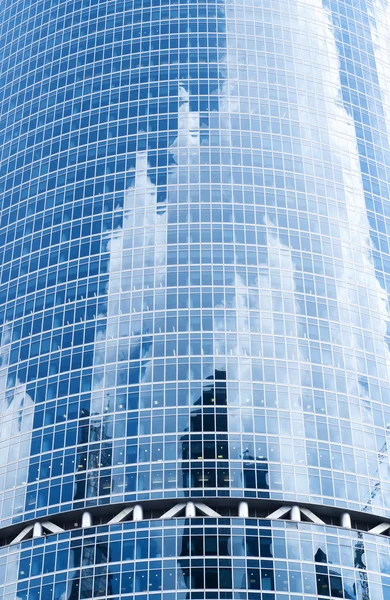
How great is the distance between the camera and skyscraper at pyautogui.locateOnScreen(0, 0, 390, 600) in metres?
118

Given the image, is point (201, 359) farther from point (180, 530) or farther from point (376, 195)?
point (376, 195)

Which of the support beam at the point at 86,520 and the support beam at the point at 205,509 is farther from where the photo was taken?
the support beam at the point at 86,520

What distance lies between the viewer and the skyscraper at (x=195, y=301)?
385ft

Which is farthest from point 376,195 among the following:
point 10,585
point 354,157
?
point 10,585

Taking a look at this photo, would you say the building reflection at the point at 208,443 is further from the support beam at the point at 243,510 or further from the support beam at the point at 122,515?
the support beam at the point at 122,515

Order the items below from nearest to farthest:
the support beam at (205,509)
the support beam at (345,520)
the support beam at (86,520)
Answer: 1. the support beam at (205,509)
2. the support beam at (86,520)
3. the support beam at (345,520)

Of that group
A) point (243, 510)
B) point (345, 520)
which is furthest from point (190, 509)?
point (345, 520)

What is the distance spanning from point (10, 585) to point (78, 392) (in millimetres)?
20209

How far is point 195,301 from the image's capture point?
427ft

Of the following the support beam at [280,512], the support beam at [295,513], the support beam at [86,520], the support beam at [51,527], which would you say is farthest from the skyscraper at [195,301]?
the support beam at [51,527]

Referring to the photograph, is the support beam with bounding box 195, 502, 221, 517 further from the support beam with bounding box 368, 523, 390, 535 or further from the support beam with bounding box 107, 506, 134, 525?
the support beam with bounding box 368, 523, 390, 535

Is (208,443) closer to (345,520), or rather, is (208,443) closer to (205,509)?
(205,509)

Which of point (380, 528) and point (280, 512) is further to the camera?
point (380, 528)

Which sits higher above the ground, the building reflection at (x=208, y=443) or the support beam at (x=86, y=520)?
the building reflection at (x=208, y=443)
